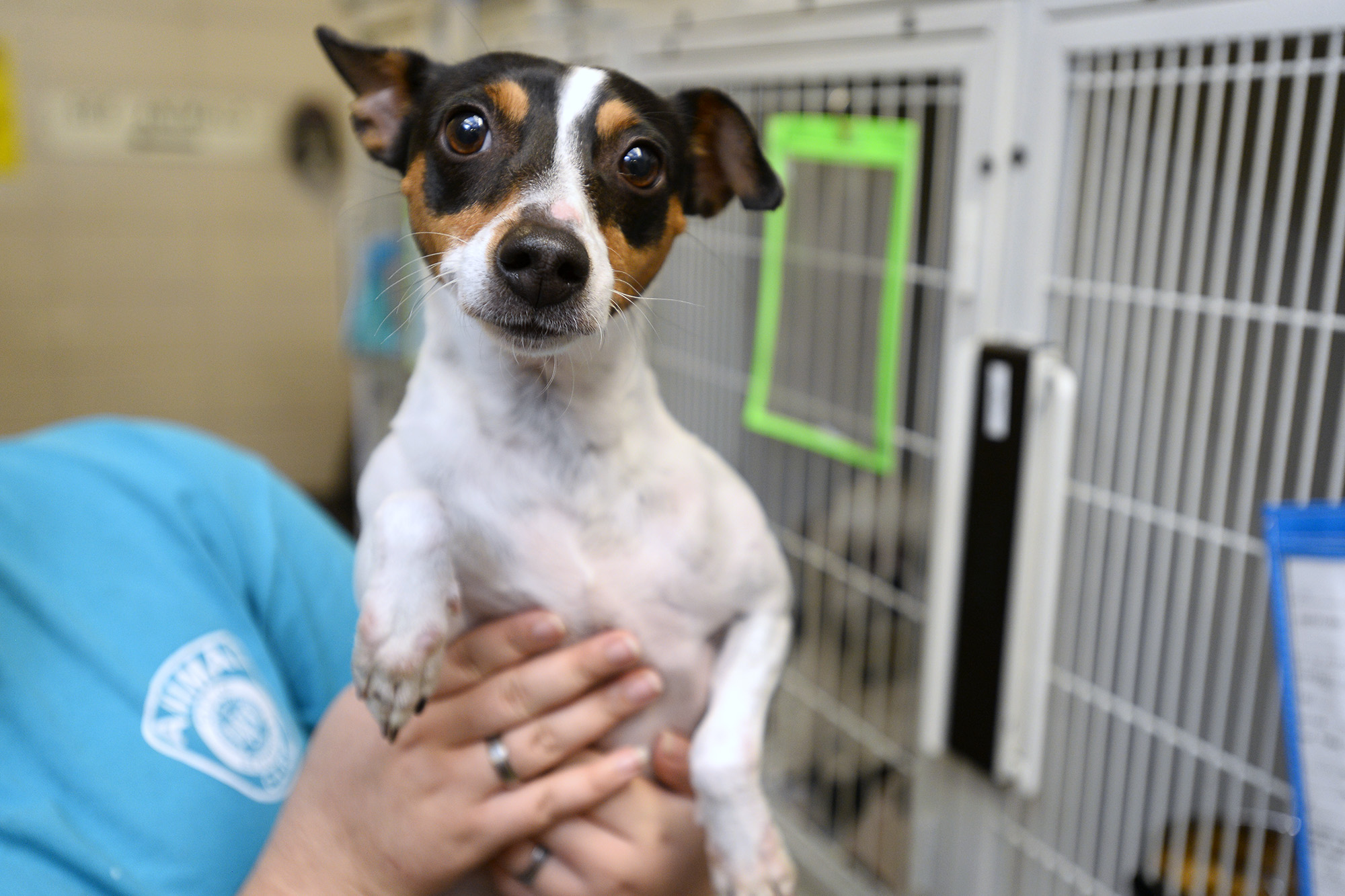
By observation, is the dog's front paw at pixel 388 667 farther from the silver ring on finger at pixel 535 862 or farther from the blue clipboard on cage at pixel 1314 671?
→ the blue clipboard on cage at pixel 1314 671

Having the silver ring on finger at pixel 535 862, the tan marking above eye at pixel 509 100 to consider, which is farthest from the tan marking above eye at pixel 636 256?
the silver ring on finger at pixel 535 862

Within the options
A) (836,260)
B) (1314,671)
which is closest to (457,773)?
(1314,671)

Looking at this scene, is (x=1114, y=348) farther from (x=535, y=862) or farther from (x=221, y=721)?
(x=221, y=721)

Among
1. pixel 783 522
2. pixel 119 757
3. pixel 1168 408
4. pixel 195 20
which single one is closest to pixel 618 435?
pixel 119 757

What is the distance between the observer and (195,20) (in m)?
3.85

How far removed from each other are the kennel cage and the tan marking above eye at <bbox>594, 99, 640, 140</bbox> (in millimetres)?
369

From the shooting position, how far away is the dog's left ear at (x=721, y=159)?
2.54 feet

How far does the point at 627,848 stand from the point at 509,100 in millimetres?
595

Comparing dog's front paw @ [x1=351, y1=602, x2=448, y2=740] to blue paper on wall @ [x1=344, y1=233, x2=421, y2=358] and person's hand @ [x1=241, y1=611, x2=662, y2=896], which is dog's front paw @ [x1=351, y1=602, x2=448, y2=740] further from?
blue paper on wall @ [x1=344, y1=233, x2=421, y2=358]

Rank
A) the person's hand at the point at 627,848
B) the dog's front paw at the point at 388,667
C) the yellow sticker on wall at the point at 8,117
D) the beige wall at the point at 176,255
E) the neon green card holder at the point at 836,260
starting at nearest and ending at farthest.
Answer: the dog's front paw at the point at 388,667 < the person's hand at the point at 627,848 < the neon green card holder at the point at 836,260 < the yellow sticker on wall at the point at 8,117 < the beige wall at the point at 176,255

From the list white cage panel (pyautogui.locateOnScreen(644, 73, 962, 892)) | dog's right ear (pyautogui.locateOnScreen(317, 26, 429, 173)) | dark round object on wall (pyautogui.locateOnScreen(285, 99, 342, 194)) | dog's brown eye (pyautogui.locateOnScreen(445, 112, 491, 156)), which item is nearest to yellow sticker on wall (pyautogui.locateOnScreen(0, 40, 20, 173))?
dark round object on wall (pyautogui.locateOnScreen(285, 99, 342, 194))

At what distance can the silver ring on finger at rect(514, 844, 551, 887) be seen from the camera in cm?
86

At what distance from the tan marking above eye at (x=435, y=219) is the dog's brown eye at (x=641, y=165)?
0.09 m

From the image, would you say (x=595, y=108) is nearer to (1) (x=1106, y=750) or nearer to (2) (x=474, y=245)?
(2) (x=474, y=245)
